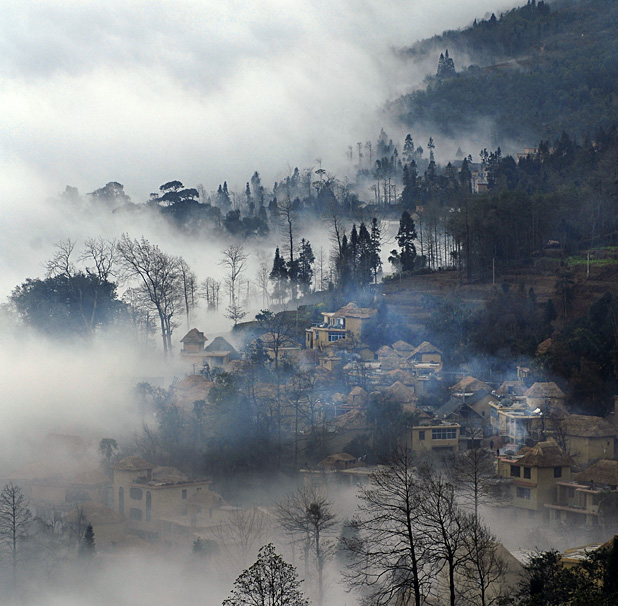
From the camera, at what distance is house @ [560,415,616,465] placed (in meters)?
43.8

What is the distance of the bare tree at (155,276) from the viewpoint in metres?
63.4

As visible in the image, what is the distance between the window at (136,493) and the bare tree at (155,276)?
19.8 metres

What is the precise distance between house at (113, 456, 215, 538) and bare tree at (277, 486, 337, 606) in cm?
496

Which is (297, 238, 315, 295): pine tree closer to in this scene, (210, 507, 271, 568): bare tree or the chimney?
the chimney

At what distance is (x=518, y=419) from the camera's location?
4619 cm

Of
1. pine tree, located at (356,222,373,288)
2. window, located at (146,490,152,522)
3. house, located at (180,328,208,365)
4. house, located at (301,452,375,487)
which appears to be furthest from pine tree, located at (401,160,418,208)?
window, located at (146,490,152,522)

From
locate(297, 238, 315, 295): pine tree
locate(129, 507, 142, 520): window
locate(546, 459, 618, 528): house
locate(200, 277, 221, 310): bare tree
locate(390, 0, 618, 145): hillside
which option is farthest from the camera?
locate(390, 0, 618, 145): hillside

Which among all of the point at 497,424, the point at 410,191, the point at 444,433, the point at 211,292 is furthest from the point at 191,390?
the point at 410,191

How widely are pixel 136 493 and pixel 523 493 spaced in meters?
14.3

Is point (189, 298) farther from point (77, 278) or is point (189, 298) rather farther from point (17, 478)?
point (17, 478)

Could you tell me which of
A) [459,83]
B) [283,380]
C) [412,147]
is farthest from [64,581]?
[459,83]

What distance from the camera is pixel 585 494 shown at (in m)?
38.8

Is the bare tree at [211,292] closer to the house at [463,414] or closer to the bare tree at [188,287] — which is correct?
the bare tree at [188,287]

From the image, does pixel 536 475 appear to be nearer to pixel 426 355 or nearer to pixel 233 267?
pixel 426 355
